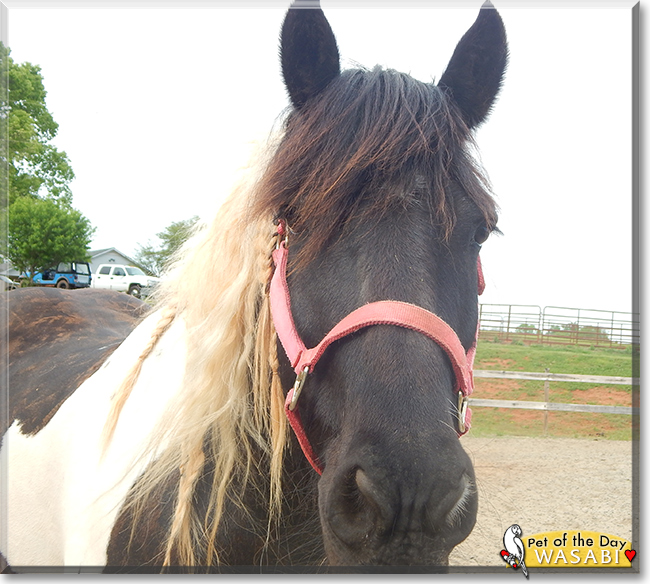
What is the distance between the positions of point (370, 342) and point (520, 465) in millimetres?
7392

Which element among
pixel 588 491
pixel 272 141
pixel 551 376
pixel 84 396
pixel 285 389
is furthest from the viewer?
pixel 551 376

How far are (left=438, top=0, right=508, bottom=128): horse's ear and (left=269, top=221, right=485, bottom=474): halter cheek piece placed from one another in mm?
781

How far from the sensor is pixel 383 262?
114 cm

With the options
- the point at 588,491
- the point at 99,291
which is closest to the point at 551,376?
the point at 588,491

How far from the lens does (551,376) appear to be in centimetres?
996

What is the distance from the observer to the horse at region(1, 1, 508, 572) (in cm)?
100

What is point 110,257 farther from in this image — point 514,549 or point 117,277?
point 514,549

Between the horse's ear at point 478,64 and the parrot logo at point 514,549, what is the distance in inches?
60.5

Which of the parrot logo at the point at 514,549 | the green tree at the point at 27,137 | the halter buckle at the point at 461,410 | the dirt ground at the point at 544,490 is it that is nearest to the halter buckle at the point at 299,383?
the halter buckle at the point at 461,410

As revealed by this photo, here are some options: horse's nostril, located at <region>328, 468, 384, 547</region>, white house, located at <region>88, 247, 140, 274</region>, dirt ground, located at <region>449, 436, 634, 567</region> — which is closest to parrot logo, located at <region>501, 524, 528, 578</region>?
horse's nostril, located at <region>328, 468, 384, 547</region>

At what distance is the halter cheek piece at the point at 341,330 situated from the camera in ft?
3.50

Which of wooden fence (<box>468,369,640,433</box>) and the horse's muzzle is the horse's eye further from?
wooden fence (<box>468,369,640,433</box>)

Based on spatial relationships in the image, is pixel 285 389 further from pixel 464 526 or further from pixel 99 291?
pixel 99 291

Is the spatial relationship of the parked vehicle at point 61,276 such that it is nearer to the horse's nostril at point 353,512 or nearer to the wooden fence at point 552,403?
the wooden fence at point 552,403
